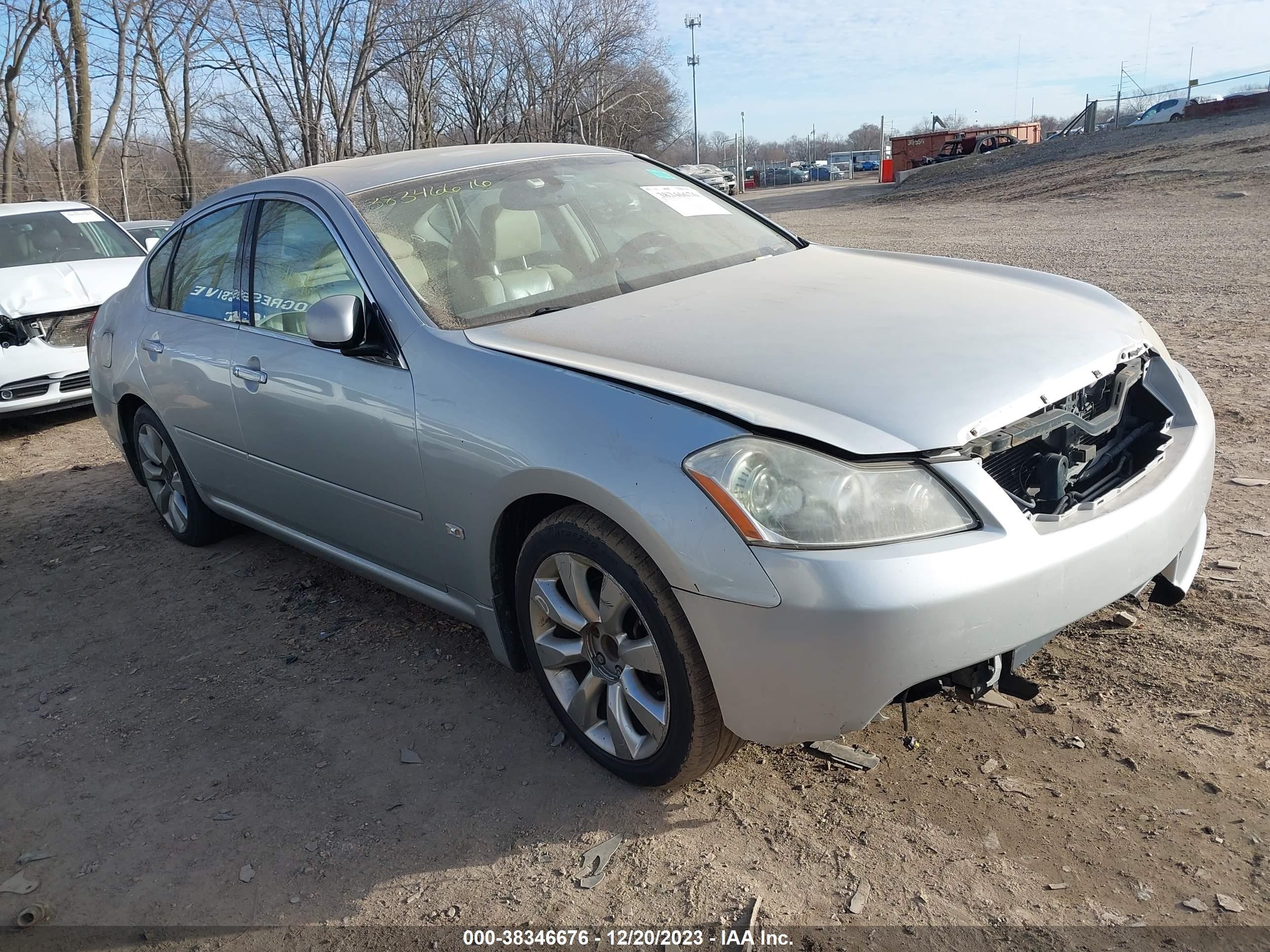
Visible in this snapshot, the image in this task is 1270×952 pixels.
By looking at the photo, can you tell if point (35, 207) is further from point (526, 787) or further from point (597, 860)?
point (597, 860)

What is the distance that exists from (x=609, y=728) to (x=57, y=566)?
3.52 m

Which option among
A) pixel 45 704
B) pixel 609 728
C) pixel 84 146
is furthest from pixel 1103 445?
pixel 84 146

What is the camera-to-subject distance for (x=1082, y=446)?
2613mm

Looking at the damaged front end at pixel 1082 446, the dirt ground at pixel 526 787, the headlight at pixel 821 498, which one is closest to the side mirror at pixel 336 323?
the dirt ground at pixel 526 787

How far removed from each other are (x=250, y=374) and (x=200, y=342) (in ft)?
1.82

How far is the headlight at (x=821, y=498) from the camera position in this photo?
2201mm

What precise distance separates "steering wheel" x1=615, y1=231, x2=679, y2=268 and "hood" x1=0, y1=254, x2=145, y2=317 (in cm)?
546

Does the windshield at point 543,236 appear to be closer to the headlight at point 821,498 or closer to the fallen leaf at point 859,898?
the headlight at point 821,498

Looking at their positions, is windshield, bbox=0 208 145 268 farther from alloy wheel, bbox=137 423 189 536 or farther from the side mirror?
the side mirror

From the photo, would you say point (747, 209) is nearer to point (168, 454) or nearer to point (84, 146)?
point (168, 454)

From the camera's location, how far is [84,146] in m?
24.2

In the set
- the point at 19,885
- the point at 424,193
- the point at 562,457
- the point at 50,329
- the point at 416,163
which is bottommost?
the point at 19,885

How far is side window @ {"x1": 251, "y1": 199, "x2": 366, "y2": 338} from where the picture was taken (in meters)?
3.47

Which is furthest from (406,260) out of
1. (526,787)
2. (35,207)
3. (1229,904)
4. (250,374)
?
(35,207)
